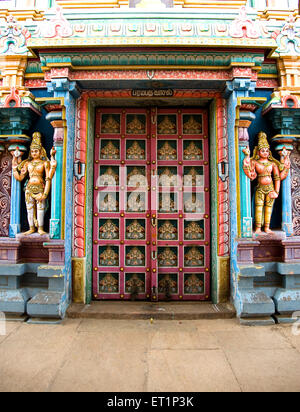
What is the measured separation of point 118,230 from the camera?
451cm

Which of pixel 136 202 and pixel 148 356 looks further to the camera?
pixel 136 202

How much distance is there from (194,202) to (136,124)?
1.73m

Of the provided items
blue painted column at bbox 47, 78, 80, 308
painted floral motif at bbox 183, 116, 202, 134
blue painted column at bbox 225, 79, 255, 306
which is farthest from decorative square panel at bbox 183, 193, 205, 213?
blue painted column at bbox 47, 78, 80, 308

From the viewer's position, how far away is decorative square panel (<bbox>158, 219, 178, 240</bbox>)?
4.50 meters

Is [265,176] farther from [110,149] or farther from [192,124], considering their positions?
[110,149]

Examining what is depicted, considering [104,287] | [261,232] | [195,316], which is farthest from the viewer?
[104,287]

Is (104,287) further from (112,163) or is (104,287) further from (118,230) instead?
(112,163)

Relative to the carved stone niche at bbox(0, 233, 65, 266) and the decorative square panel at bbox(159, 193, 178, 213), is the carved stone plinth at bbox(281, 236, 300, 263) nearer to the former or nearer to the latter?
the decorative square panel at bbox(159, 193, 178, 213)

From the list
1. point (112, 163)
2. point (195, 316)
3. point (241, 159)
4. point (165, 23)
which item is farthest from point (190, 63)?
point (195, 316)

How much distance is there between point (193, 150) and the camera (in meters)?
4.59

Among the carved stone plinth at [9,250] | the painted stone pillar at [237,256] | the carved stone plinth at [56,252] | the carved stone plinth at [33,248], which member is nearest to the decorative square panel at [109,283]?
the carved stone plinth at [56,252]

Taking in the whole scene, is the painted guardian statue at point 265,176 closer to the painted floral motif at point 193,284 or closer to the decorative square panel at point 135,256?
the painted floral motif at point 193,284

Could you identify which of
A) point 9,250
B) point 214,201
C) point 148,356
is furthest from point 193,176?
point 9,250

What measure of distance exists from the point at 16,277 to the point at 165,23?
4.48 m
